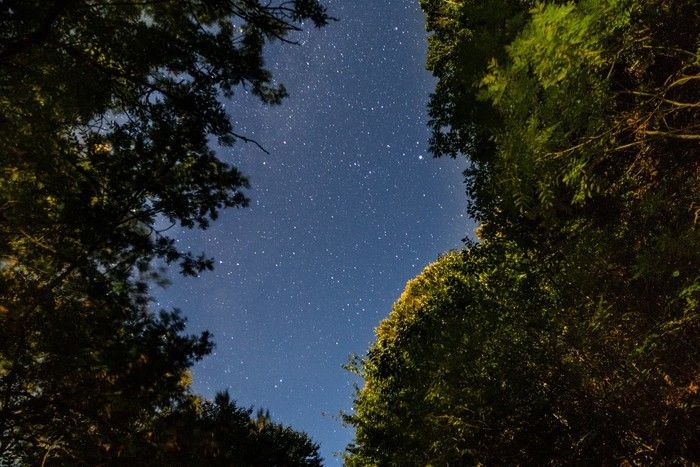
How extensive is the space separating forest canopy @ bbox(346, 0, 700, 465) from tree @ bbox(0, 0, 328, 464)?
367 cm

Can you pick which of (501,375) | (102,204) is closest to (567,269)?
(501,375)

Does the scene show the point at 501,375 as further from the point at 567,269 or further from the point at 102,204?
the point at 102,204

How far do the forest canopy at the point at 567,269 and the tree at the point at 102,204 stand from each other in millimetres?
3671

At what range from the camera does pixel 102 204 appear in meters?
5.67

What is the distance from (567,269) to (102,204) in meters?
7.86

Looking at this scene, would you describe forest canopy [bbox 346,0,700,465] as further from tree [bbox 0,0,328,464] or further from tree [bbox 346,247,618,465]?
tree [bbox 0,0,328,464]

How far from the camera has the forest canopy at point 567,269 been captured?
3859mm

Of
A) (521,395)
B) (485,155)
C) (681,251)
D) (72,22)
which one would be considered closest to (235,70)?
(72,22)

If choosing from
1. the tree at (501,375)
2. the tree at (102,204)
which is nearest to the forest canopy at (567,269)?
the tree at (501,375)

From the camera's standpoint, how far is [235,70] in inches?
256

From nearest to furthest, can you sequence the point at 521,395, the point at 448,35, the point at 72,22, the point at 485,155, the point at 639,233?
the point at 72,22 < the point at 639,233 < the point at 521,395 < the point at 485,155 < the point at 448,35

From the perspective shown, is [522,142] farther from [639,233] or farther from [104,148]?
[104,148]

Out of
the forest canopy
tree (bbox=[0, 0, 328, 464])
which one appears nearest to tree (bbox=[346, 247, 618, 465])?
the forest canopy

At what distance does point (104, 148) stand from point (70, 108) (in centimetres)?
67
